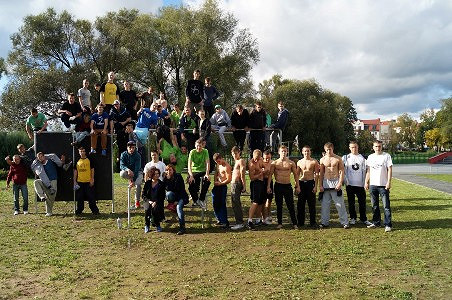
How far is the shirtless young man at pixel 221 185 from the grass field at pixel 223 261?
0.41 metres

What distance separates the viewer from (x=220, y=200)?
32.6 feet

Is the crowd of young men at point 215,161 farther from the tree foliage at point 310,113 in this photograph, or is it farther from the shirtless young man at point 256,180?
the tree foliage at point 310,113

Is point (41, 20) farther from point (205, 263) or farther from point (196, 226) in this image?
point (205, 263)

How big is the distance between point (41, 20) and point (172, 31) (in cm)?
1030

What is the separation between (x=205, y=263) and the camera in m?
7.14

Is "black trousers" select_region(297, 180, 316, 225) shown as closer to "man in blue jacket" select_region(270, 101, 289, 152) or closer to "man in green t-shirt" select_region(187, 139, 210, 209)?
"man in green t-shirt" select_region(187, 139, 210, 209)

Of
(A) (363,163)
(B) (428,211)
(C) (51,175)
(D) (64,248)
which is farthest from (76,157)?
(B) (428,211)

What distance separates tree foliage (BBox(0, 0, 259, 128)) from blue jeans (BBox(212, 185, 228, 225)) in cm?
2279

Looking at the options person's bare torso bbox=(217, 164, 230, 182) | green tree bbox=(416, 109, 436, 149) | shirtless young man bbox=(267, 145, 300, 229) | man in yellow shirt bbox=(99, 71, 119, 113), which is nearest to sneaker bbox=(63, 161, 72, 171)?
man in yellow shirt bbox=(99, 71, 119, 113)

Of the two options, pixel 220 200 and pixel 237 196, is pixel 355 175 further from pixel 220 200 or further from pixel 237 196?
pixel 220 200

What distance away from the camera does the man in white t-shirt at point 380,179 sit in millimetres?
9289

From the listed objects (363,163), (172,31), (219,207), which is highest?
(172,31)

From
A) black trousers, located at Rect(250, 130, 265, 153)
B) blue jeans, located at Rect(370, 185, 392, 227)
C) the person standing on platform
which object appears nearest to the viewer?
blue jeans, located at Rect(370, 185, 392, 227)

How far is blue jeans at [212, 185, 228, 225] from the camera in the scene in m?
9.86
